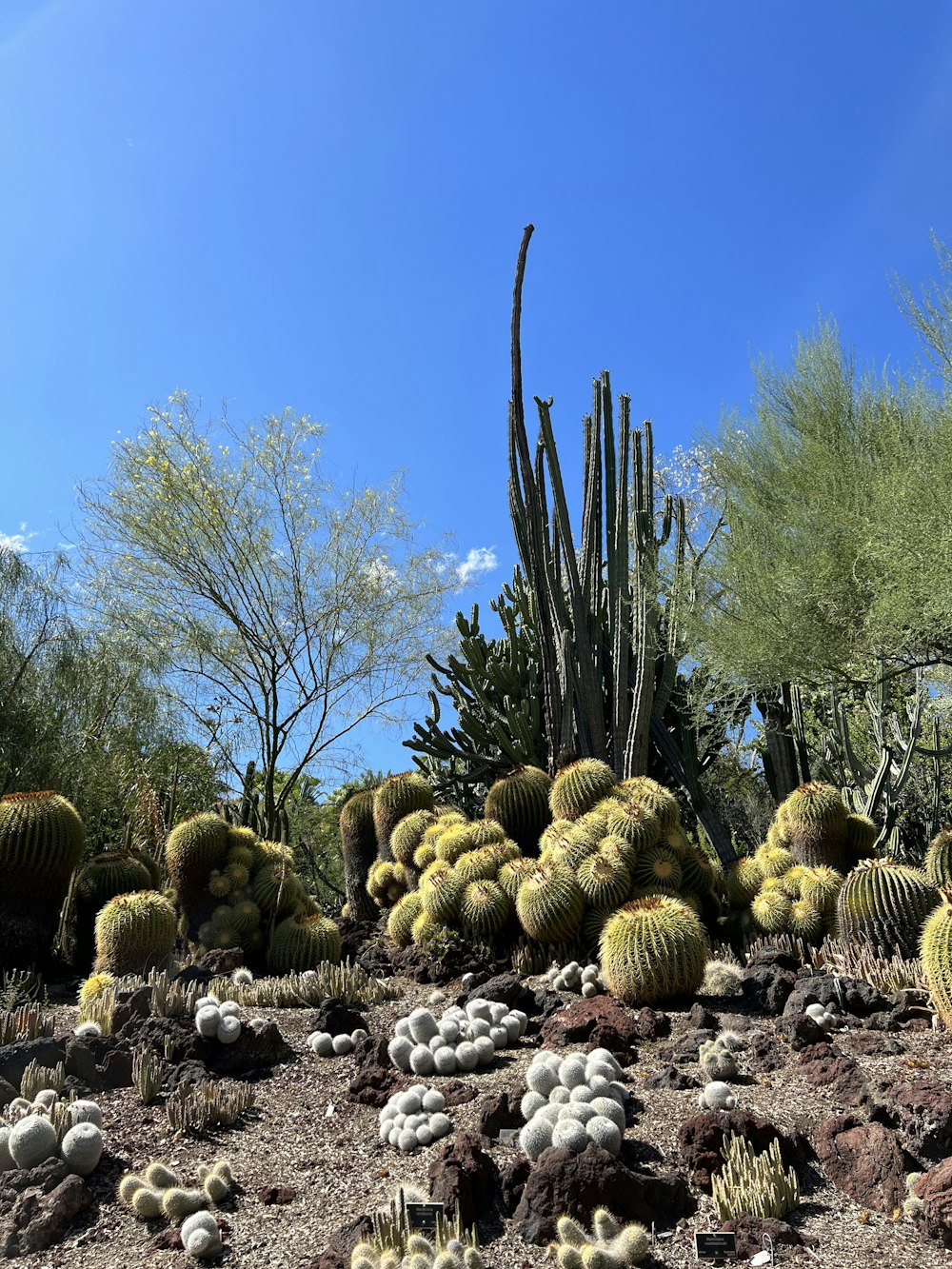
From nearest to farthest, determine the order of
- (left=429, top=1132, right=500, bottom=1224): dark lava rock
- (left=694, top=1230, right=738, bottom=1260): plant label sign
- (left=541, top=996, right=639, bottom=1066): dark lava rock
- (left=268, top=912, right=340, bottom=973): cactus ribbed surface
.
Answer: (left=694, top=1230, right=738, bottom=1260): plant label sign < (left=429, top=1132, right=500, bottom=1224): dark lava rock < (left=541, top=996, right=639, bottom=1066): dark lava rock < (left=268, top=912, right=340, bottom=973): cactus ribbed surface

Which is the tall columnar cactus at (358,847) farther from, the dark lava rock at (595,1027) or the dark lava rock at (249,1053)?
the dark lava rock at (595,1027)

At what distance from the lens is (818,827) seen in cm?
695

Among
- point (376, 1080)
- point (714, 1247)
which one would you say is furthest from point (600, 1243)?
point (376, 1080)

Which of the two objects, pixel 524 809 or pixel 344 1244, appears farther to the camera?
pixel 524 809

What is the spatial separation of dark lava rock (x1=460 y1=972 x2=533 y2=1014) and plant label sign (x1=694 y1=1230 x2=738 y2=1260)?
2696mm

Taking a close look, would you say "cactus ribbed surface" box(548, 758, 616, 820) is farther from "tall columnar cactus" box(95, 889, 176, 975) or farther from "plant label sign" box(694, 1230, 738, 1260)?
"plant label sign" box(694, 1230, 738, 1260)

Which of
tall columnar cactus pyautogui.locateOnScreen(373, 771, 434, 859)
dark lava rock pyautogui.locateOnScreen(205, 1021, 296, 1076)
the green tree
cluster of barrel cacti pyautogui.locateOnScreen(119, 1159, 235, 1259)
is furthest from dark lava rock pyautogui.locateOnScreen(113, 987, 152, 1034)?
the green tree

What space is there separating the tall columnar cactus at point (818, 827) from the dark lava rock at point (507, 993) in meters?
2.40

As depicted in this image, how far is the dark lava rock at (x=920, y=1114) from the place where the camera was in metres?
3.65

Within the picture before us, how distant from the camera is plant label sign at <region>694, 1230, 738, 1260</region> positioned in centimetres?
309

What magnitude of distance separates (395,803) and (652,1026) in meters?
4.41

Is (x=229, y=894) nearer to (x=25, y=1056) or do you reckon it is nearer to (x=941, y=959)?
(x=25, y=1056)

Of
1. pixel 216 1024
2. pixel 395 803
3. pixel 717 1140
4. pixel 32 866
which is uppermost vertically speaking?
pixel 395 803

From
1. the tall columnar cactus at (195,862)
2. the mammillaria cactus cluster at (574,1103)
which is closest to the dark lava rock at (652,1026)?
the mammillaria cactus cluster at (574,1103)
